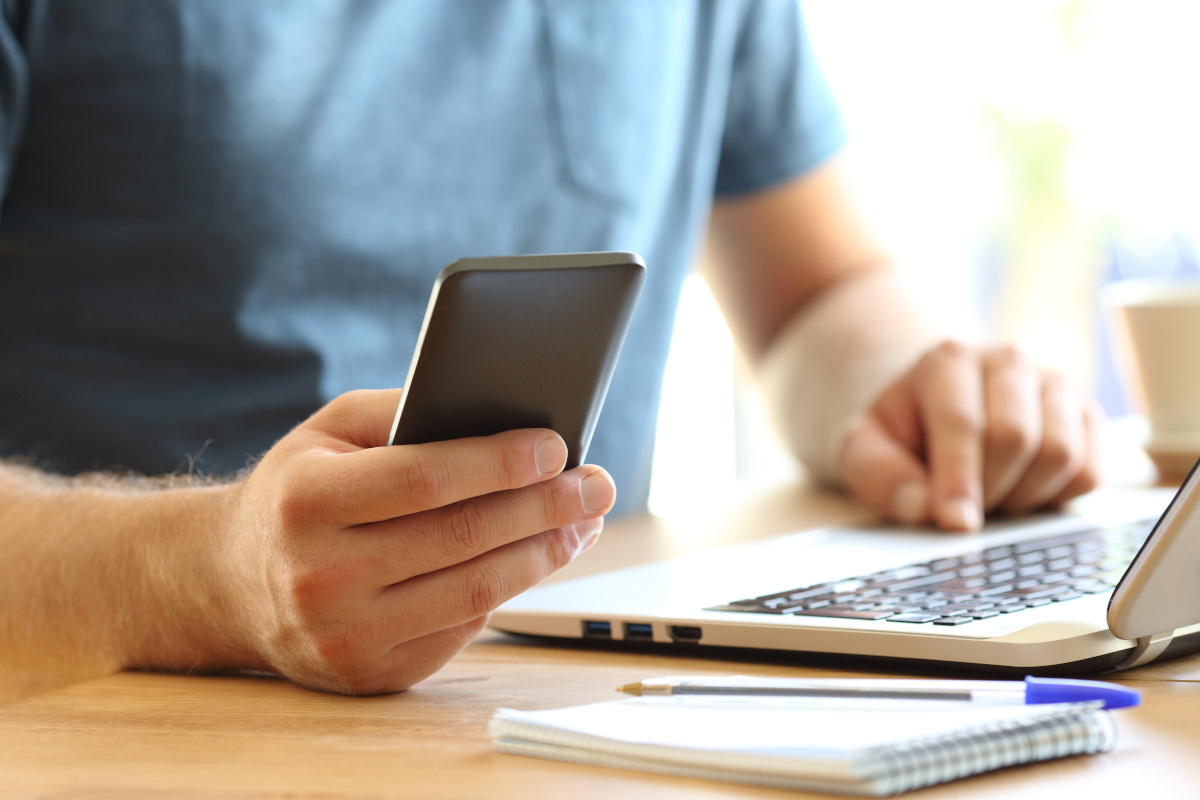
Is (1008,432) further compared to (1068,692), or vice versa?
(1008,432)

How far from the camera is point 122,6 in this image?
0.86m

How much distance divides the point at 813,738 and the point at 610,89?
0.89 m

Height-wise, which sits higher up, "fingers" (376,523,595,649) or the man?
the man

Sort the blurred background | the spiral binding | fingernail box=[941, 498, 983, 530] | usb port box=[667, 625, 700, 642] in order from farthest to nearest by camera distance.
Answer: the blurred background, fingernail box=[941, 498, 983, 530], usb port box=[667, 625, 700, 642], the spiral binding

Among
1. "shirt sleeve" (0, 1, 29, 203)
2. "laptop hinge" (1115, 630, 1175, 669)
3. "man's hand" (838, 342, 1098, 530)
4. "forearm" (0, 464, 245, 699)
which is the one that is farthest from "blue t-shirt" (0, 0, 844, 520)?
"laptop hinge" (1115, 630, 1175, 669)

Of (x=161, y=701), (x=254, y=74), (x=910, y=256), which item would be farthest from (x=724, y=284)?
(x=161, y=701)

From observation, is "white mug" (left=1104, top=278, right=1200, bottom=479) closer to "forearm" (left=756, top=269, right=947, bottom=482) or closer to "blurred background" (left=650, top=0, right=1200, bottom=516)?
"forearm" (left=756, top=269, right=947, bottom=482)

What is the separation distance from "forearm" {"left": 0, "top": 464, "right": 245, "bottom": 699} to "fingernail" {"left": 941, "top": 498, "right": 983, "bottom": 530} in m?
0.50

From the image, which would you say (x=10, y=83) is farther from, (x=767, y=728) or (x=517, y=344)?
(x=767, y=728)

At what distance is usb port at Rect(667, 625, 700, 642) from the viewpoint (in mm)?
528

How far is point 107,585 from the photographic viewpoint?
1.82ft

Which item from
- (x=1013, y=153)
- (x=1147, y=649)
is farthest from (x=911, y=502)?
(x=1013, y=153)

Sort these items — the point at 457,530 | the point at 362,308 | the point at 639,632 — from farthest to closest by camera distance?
the point at 362,308 → the point at 639,632 → the point at 457,530

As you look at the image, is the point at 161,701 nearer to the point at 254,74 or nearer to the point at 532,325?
the point at 532,325
